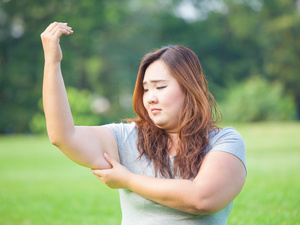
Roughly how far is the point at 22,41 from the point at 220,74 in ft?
63.1

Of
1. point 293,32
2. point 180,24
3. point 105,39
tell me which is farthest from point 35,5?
point 293,32

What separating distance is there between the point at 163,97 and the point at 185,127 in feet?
0.66

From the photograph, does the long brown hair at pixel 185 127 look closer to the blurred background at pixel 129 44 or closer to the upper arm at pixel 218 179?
the upper arm at pixel 218 179

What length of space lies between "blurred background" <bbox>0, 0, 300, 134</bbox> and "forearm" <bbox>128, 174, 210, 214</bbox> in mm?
28260

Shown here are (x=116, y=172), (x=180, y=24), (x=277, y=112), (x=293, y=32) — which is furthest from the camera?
(x=180, y=24)

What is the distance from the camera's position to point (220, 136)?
2.08 m

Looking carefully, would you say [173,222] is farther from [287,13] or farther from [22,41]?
[287,13]

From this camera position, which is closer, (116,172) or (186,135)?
(116,172)

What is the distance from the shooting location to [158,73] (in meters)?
2.15

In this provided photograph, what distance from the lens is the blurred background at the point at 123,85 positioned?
236 inches

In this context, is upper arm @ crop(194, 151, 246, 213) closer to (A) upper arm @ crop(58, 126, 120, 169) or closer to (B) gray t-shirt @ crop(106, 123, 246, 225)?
(B) gray t-shirt @ crop(106, 123, 246, 225)

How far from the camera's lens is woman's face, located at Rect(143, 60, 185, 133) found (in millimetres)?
2127

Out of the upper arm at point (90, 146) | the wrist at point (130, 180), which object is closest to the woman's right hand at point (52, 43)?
the upper arm at point (90, 146)

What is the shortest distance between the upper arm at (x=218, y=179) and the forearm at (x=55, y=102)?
2.23 ft
